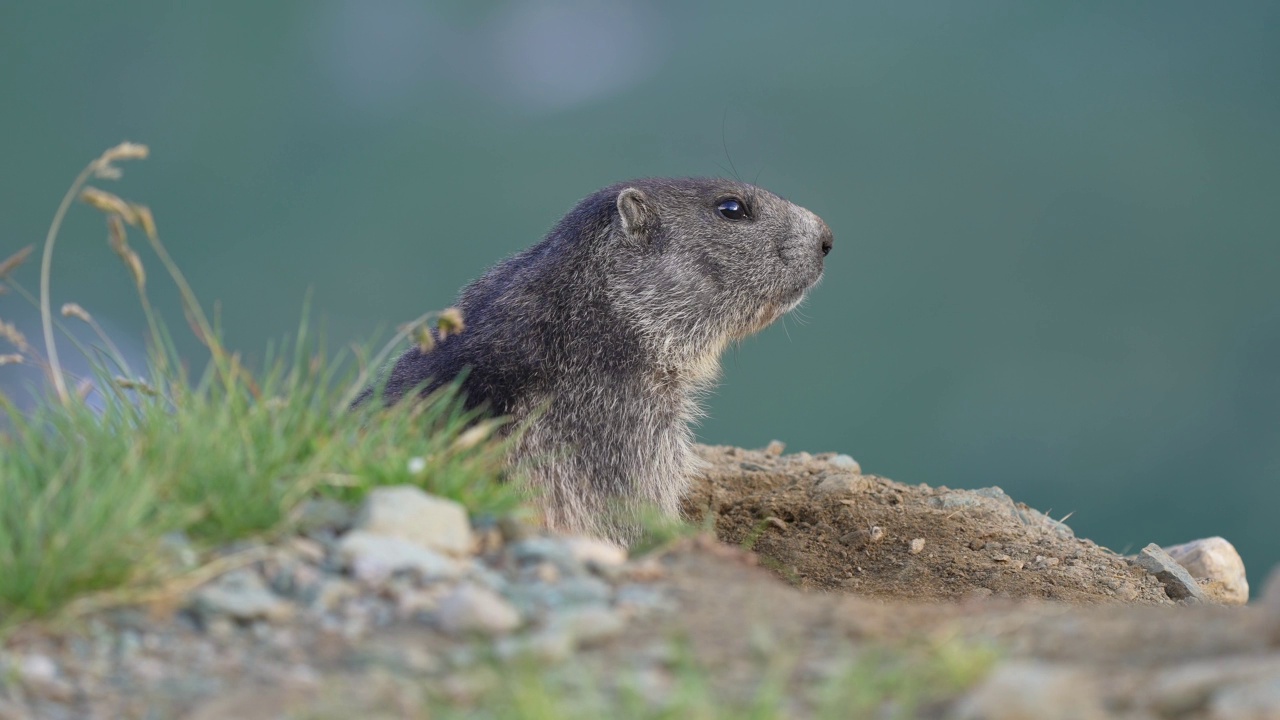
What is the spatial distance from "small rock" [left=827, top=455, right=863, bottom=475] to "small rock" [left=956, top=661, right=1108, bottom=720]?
6.71 metres

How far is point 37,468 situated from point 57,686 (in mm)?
1555

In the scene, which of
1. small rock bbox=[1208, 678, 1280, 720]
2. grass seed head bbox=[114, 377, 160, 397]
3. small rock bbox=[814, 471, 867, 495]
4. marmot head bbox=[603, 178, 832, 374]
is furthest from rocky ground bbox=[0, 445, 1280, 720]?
small rock bbox=[814, 471, 867, 495]

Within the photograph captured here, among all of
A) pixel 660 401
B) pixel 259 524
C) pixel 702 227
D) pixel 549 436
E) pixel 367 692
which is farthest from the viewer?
pixel 702 227

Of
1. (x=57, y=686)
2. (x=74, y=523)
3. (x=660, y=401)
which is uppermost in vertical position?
(x=660, y=401)

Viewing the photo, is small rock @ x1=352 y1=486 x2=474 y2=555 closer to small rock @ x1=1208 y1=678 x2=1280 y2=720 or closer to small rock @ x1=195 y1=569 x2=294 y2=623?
small rock @ x1=195 y1=569 x2=294 y2=623

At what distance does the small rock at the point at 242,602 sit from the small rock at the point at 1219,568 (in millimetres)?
7278

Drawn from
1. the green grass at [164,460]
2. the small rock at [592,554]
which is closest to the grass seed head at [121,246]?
the green grass at [164,460]

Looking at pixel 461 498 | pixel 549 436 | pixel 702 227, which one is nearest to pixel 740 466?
pixel 702 227

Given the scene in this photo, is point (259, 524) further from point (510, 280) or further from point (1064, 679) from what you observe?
point (510, 280)

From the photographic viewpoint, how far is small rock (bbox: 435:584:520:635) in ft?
11.5

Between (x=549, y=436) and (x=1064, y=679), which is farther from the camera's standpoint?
(x=549, y=436)

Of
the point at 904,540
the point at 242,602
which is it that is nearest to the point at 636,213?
the point at 904,540

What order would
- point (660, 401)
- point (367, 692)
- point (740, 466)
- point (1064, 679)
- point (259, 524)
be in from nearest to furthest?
point (1064, 679), point (367, 692), point (259, 524), point (660, 401), point (740, 466)

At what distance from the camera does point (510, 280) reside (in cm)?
712
